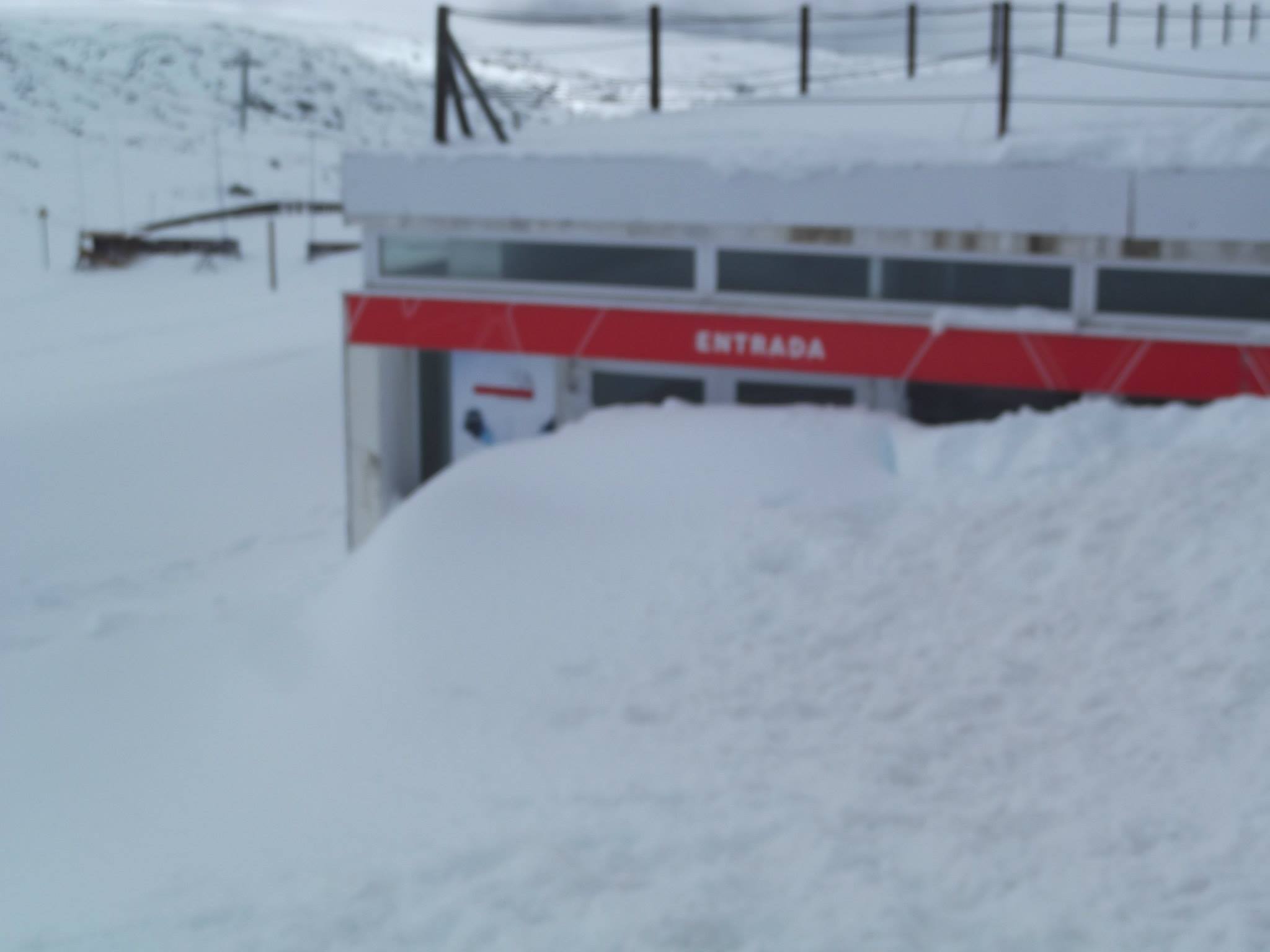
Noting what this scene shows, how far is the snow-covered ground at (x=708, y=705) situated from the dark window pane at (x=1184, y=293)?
Answer: 888 millimetres

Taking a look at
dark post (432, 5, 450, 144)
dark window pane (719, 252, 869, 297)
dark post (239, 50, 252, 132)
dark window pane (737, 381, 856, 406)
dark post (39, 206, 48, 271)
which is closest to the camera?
dark window pane (719, 252, 869, 297)

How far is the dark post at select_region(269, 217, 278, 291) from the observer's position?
30094 millimetres

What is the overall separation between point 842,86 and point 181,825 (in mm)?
11858

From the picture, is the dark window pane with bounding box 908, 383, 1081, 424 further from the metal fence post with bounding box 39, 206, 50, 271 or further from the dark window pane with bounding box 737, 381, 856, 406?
the metal fence post with bounding box 39, 206, 50, 271

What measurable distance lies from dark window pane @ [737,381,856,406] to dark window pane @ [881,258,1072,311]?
2.89 feet

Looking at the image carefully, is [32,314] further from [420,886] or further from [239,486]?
[420,886]

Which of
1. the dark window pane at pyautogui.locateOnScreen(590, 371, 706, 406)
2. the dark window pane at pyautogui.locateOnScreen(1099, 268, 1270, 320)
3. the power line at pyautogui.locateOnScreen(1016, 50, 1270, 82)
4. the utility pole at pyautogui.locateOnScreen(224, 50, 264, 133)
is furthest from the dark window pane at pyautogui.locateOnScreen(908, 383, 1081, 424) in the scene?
the utility pole at pyautogui.locateOnScreen(224, 50, 264, 133)

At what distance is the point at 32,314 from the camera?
2594 cm

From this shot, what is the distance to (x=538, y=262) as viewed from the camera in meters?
10.7

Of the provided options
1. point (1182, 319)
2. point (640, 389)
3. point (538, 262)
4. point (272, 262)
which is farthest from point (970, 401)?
point (272, 262)

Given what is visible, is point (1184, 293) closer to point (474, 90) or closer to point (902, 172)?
point (902, 172)

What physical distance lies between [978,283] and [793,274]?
1.36m

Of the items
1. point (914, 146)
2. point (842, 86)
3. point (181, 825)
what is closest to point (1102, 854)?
point (181, 825)

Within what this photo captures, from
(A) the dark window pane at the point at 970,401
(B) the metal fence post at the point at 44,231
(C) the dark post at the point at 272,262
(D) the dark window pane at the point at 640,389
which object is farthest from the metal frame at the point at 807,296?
(C) the dark post at the point at 272,262
